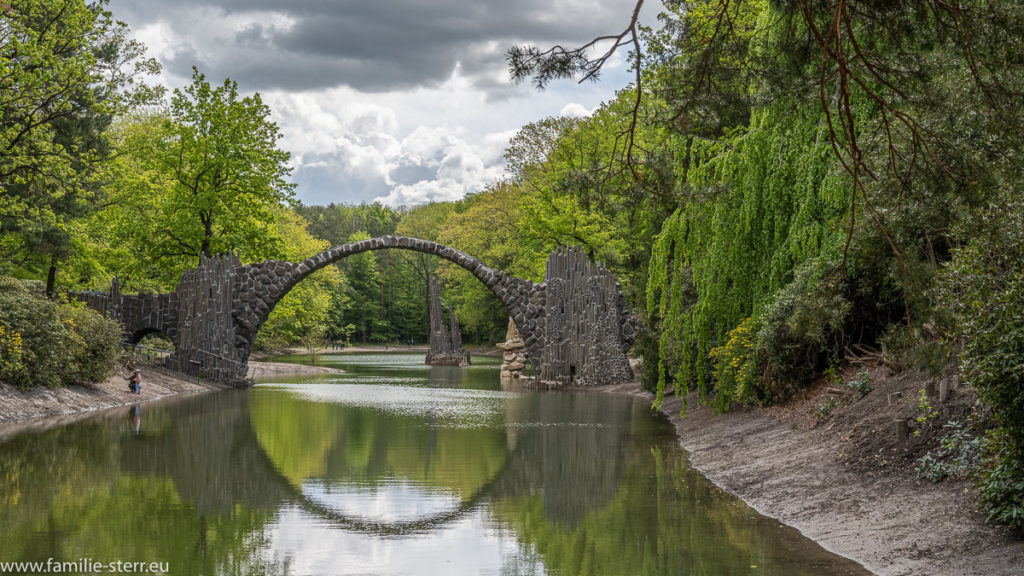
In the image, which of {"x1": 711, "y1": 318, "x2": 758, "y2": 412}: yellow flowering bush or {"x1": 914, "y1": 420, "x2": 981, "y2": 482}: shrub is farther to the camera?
{"x1": 711, "y1": 318, "x2": 758, "y2": 412}: yellow flowering bush

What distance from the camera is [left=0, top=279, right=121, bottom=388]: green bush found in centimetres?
1748

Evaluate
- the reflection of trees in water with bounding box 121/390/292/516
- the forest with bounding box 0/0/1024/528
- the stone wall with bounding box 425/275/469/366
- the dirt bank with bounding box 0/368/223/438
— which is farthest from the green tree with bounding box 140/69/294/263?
the stone wall with bounding box 425/275/469/366

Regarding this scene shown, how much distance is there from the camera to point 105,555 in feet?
23.8

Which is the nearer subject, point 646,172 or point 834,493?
point 834,493

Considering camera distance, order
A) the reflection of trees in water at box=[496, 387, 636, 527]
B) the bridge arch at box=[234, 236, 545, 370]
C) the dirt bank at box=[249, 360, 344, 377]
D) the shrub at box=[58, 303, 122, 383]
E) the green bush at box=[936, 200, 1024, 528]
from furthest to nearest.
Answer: the dirt bank at box=[249, 360, 344, 377]
the bridge arch at box=[234, 236, 545, 370]
the shrub at box=[58, 303, 122, 383]
the reflection of trees in water at box=[496, 387, 636, 527]
the green bush at box=[936, 200, 1024, 528]

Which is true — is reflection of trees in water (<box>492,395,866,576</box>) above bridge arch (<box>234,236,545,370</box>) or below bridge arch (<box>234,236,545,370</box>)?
below

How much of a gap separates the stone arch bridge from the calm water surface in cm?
959

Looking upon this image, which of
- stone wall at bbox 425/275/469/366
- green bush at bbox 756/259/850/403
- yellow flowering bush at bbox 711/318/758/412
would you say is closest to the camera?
green bush at bbox 756/259/850/403

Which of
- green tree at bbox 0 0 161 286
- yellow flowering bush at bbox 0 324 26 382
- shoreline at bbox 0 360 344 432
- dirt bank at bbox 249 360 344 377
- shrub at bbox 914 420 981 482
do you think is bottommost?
dirt bank at bbox 249 360 344 377

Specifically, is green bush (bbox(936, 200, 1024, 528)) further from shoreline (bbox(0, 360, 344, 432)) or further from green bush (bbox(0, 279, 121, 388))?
green bush (bbox(0, 279, 121, 388))

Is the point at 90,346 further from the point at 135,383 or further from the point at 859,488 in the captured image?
the point at 859,488

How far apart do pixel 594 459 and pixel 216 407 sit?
464 inches

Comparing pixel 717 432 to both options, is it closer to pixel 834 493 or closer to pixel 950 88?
pixel 834 493

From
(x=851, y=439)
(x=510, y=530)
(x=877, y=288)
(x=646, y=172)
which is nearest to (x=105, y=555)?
(x=510, y=530)
